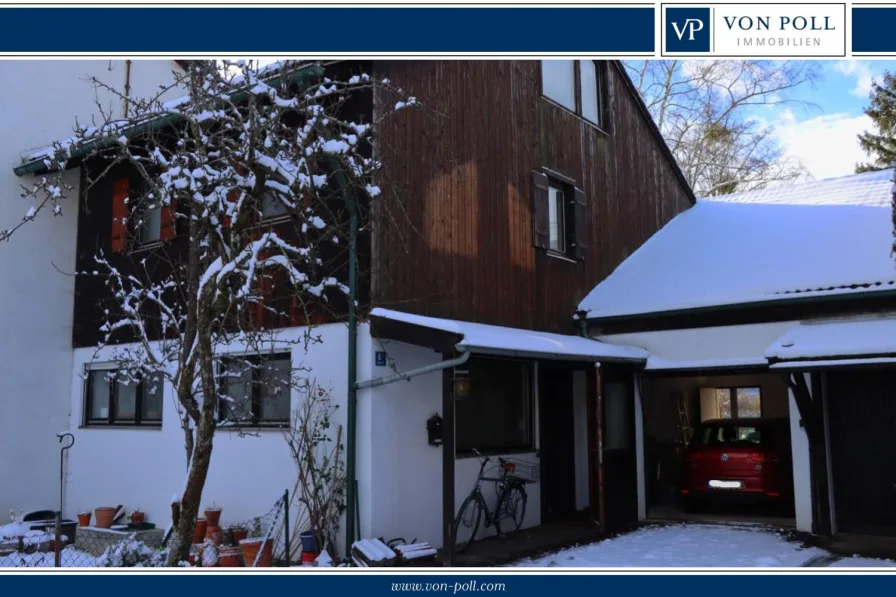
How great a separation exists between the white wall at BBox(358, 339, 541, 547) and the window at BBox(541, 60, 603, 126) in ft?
17.3

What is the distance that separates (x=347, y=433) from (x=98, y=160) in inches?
239

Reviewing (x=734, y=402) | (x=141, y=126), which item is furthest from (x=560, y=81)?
(x=734, y=402)

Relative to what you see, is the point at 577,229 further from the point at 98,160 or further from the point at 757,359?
the point at 98,160

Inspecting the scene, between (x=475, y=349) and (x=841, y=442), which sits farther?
(x=841, y=442)

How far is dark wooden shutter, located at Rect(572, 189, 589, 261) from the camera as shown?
501 inches

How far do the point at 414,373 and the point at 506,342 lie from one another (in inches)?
40.0

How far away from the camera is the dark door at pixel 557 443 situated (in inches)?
466

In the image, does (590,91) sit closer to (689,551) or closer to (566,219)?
(566,219)

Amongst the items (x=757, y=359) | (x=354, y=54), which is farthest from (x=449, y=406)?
(x=757, y=359)

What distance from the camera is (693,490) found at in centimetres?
1213

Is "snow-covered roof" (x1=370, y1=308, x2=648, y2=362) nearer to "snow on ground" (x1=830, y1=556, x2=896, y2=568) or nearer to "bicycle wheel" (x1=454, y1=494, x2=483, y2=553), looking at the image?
"bicycle wheel" (x1=454, y1=494, x2=483, y2=553)

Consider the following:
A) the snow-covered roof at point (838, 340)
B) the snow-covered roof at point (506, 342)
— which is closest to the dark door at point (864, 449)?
the snow-covered roof at point (838, 340)

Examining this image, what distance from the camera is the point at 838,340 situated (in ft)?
32.2
